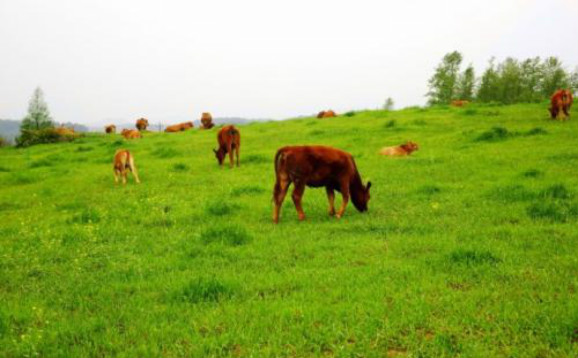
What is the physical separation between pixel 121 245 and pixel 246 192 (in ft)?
17.0

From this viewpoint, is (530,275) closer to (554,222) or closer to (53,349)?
(554,222)

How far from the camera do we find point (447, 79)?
7006 cm

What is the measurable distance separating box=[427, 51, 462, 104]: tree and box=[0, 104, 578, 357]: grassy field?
5927 cm

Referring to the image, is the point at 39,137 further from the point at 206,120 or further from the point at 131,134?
the point at 206,120

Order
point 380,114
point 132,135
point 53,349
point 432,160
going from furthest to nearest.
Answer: point 132,135
point 380,114
point 432,160
point 53,349

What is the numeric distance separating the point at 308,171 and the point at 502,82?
229 ft

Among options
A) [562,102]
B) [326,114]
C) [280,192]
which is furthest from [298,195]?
[326,114]

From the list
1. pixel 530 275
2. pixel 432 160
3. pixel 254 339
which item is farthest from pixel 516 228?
pixel 432 160

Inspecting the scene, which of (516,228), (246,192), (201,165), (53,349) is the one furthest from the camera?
(201,165)

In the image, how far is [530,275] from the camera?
584 cm

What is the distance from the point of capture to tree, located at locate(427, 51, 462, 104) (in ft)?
230

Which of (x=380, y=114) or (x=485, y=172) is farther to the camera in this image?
Result: (x=380, y=114)

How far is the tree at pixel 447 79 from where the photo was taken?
230 feet

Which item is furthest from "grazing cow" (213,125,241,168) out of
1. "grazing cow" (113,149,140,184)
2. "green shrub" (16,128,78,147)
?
"green shrub" (16,128,78,147)
